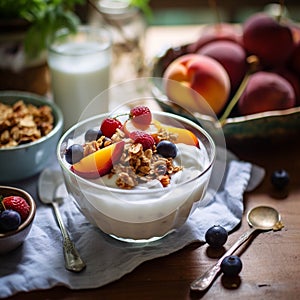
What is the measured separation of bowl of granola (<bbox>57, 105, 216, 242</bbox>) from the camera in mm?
779

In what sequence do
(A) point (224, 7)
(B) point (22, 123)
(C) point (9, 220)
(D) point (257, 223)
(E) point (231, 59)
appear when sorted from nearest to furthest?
(C) point (9, 220), (D) point (257, 223), (B) point (22, 123), (E) point (231, 59), (A) point (224, 7)

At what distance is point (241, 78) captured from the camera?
3.87 ft

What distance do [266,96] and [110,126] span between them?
1.20ft

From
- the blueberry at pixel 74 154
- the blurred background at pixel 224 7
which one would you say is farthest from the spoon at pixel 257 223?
the blurred background at pixel 224 7

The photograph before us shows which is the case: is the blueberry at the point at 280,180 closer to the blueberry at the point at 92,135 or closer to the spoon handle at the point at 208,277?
the spoon handle at the point at 208,277

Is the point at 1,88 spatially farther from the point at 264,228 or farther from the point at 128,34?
the point at 264,228

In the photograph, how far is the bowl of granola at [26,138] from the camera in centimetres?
97

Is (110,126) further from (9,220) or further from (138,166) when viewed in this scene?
(9,220)

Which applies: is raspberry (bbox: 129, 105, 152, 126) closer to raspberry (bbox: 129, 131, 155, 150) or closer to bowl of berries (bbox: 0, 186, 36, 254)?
raspberry (bbox: 129, 131, 155, 150)

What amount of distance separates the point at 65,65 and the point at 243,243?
0.53 m

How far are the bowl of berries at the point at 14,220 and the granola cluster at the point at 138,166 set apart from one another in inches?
4.6

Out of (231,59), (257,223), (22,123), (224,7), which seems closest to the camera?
(257,223)

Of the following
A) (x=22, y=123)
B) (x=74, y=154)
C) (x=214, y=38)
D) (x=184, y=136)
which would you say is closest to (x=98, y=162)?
(x=74, y=154)

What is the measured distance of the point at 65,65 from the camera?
3.84ft
